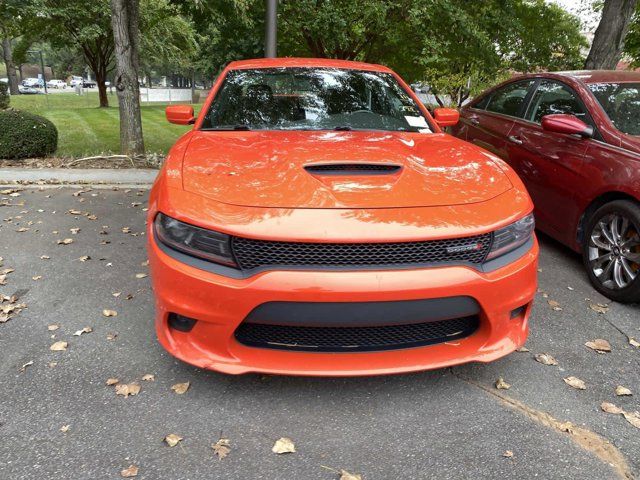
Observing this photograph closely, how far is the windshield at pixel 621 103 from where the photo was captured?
3.92 m

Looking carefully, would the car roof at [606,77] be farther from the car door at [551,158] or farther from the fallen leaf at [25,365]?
the fallen leaf at [25,365]

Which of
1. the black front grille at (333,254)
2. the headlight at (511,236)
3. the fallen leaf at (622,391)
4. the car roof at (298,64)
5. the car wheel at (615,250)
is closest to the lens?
the black front grille at (333,254)

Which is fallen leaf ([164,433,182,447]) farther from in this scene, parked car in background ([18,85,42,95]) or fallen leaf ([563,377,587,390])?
parked car in background ([18,85,42,95])

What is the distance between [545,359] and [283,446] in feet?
5.46

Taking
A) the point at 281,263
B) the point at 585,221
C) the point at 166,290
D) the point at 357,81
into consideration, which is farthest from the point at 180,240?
the point at 585,221

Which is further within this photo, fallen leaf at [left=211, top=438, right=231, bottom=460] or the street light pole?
the street light pole

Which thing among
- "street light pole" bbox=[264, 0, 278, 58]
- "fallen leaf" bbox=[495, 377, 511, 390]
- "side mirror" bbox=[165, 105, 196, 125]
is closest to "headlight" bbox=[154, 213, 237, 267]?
"fallen leaf" bbox=[495, 377, 511, 390]

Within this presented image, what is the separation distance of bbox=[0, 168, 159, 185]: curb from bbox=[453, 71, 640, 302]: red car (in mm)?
4754

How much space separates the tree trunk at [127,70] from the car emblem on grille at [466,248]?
7.03 meters

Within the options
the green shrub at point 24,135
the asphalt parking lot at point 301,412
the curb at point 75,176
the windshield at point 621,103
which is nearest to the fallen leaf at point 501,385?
the asphalt parking lot at point 301,412

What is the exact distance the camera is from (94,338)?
9.91 ft

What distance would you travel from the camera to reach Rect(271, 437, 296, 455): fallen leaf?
2141 millimetres

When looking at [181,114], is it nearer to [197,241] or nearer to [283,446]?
[197,241]

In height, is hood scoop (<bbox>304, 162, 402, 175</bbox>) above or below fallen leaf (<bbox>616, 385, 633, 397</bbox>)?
above
